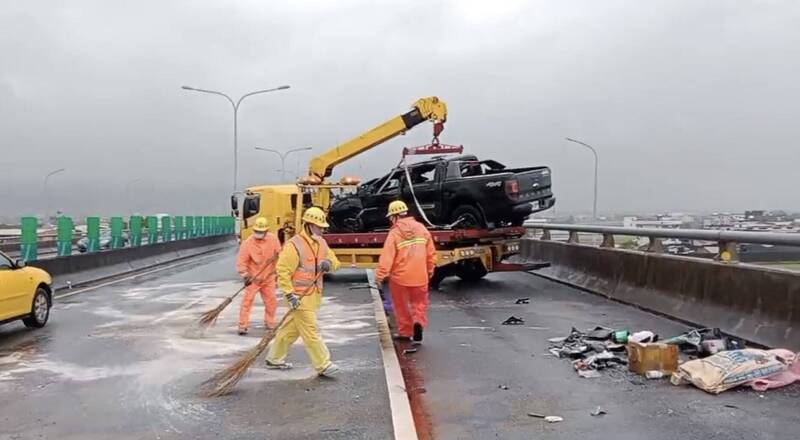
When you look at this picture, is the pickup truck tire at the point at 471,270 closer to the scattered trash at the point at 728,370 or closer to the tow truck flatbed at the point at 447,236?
the tow truck flatbed at the point at 447,236

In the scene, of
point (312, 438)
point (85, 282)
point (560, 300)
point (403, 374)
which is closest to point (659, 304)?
point (560, 300)

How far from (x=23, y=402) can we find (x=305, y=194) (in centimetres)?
1281

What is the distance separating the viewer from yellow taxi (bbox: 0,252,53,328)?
32.3 feet

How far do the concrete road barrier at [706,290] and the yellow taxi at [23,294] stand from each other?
8.91 m

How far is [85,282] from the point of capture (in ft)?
60.2

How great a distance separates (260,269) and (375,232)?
6363 millimetres

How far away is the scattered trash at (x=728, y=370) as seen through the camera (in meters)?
6.53

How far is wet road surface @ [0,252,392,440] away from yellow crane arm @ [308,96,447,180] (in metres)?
7.12

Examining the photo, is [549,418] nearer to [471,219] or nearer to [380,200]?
[471,219]

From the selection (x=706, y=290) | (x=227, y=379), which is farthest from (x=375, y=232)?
(x=227, y=379)

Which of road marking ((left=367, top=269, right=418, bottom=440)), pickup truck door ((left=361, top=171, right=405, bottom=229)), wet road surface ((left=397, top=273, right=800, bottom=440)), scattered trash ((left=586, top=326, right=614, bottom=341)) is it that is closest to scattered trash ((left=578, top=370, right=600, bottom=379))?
wet road surface ((left=397, top=273, right=800, bottom=440))

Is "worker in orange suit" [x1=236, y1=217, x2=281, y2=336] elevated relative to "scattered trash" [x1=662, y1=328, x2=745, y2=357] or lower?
elevated

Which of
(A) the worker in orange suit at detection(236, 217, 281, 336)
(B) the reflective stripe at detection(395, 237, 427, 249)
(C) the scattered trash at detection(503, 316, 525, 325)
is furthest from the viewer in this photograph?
(C) the scattered trash at detection(503, 316, 525, 325)

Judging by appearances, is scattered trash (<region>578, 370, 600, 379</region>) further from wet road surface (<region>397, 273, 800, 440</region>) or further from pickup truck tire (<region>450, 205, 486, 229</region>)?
pickup truck tire (<region>450, 205, 486, 229</region>)
